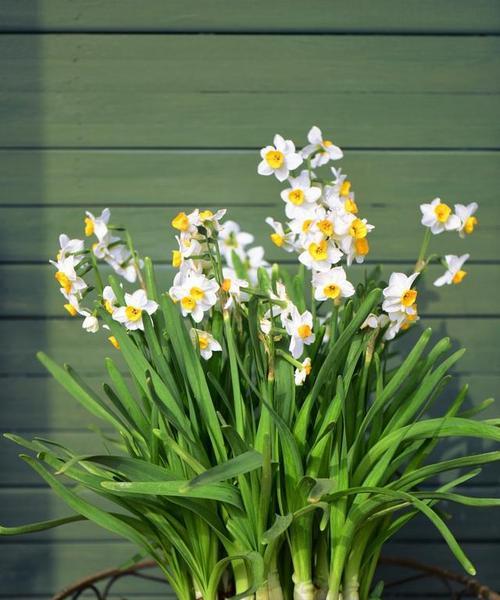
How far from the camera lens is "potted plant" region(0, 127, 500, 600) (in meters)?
0.85

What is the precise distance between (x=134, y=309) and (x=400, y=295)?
0.31 meters

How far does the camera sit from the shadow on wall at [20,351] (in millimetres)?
1263

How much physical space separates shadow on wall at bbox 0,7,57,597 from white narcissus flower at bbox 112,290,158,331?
43 cm

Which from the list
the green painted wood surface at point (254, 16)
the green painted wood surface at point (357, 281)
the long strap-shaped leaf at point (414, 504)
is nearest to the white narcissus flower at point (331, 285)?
the long strap-shaped leaf at point (414, 504)

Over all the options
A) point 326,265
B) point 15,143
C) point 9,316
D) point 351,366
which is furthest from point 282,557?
point 15,143

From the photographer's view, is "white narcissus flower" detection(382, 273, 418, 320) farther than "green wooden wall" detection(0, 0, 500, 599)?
No

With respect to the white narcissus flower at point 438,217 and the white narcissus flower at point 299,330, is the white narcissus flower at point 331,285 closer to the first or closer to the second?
the white narcissus flower at point 299,330

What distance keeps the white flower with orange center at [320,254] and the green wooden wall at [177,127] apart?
41cm

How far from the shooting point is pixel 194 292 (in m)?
0.87

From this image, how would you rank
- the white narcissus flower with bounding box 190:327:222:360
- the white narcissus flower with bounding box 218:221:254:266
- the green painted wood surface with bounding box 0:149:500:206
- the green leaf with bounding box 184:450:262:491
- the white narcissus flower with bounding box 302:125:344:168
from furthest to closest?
1. the green painted wood surface with bounding box 0:149:500:206
2. the white narcissus flower with bounding box 218:221:254:266
3. the white narcissus flower with bounding box 302:125:344:168
4. the white narcissus flower with bounding box 190:327:222:360
5. the green leaf with bounding box 184:450:262:491

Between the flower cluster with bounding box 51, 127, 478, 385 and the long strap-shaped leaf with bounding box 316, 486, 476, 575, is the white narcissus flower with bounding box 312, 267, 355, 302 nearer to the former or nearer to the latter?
the flower cluster with bounding box 51, 127, 478, 385

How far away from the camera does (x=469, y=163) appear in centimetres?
129

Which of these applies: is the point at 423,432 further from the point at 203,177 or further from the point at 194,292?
the point at 203,177

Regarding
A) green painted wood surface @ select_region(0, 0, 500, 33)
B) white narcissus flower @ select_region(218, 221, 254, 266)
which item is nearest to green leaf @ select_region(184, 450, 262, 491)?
white narcissus flower @ select_region(218, 221, 254, 266)
